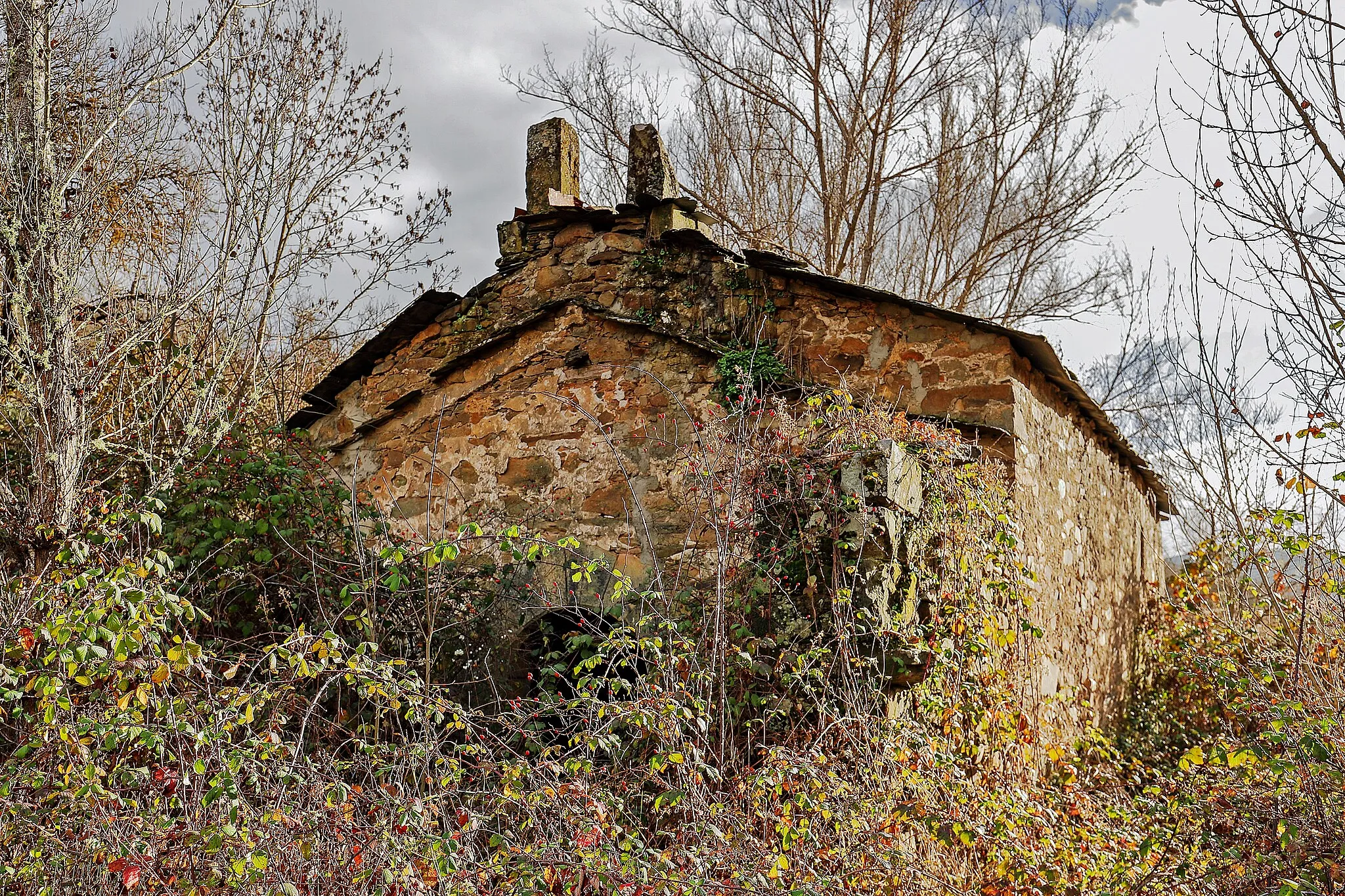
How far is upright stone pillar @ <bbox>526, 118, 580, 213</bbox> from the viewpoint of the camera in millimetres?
7336

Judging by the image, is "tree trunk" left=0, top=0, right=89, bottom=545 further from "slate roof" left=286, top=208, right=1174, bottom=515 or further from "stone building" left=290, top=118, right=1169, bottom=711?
"slate roof" left=286, top=208, right=1174, bottom=515

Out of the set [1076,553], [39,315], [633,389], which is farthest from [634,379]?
[1076,553]

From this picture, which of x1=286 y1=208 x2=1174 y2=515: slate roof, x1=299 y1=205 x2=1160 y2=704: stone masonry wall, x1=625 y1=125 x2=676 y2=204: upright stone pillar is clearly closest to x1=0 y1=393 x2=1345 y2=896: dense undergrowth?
x1=299 y1=205 x2=1160 y2=704: stone masonry wall

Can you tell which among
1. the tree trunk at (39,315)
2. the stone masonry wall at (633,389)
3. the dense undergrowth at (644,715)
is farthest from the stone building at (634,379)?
the tree trunk at (39,315)

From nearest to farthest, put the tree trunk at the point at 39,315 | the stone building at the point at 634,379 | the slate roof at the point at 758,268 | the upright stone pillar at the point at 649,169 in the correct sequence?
the tree trunk at the point at 39,315 → the slate roof at the point at 758,268 → the stone building at the point at 634,379 → the upright stone pillar at the point at 649,169

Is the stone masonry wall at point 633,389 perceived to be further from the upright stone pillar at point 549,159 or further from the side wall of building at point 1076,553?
the upright stone pillar at point 549,159

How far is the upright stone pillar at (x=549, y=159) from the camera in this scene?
734 centimetres

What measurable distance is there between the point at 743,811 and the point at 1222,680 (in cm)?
269

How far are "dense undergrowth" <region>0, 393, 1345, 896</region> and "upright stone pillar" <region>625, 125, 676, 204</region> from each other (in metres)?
1.72

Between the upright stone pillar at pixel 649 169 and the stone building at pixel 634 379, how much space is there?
0.6 inches

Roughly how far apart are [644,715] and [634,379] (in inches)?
136

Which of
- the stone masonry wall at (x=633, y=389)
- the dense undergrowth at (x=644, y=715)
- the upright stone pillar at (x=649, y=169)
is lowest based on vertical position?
the dense undergrowth at (x=644, y=715)

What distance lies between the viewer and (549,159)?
7.37 meters

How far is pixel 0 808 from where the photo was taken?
3422 mm
